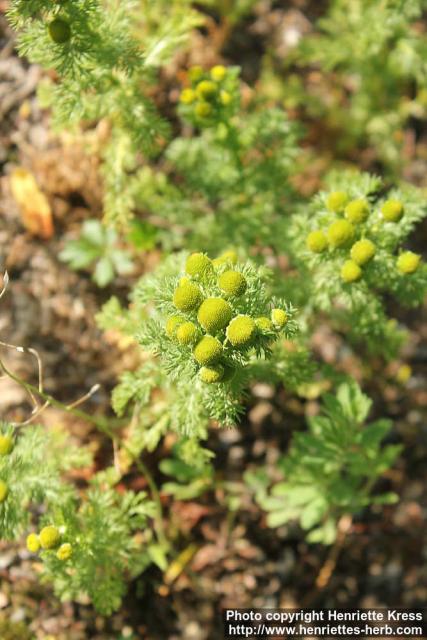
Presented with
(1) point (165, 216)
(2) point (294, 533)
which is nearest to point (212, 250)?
(1) point (165, 216)

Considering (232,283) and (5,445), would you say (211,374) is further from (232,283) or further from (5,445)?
(5,445)

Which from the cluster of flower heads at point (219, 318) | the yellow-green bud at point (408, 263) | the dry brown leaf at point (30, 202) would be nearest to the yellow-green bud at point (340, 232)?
the yellow-green bud at point (408, 263)

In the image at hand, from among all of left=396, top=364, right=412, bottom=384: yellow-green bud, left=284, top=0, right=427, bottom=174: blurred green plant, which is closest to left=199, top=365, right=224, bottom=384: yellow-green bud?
left=396, top=364, right=412, bottom=384: yellow-green bud

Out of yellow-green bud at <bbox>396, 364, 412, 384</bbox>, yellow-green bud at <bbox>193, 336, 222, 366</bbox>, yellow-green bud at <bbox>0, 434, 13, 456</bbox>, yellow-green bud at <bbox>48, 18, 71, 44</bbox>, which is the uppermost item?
yellow-green bud at <bbox>48, 18, 71, 44</bbox>

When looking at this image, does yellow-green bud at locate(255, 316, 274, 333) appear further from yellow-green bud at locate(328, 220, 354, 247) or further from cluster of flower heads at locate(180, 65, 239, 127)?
cluster of flower heads at locate(180, 65, 239, 127)

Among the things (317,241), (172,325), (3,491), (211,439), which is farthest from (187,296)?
(211,439)

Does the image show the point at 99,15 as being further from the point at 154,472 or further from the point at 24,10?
the point at 154,472
